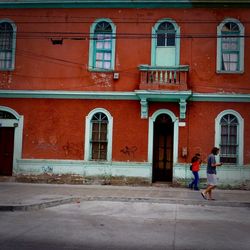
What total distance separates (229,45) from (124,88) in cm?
471

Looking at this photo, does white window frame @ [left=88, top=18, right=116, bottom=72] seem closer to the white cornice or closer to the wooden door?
the white cornice

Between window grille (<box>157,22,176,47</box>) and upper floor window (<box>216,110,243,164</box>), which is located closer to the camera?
upper floor window (<box>216,110,243,164</box>)

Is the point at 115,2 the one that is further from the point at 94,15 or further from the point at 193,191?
the point at 193,191

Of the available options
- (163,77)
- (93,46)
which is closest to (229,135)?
(163,77)

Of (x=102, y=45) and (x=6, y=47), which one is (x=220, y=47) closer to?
(x=102, y=45)

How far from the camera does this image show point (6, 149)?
1789 cm

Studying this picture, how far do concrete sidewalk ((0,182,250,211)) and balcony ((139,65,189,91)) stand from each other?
13.4ft

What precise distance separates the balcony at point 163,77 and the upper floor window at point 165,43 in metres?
0.52

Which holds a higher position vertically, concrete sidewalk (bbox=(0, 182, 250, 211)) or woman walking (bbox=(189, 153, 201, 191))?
woman walking (bbox=(189, 153, 201, 191))

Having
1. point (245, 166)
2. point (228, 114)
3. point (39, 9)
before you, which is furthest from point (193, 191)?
point (39, 9)

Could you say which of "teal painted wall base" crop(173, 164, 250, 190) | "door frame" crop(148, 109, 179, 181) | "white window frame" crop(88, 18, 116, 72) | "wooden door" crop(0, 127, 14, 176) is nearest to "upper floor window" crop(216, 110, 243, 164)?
"teal painted wall base" crop(173, 164, 250, 190)

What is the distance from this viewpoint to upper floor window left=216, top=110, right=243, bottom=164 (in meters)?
16.6

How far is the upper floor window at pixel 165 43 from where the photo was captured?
Answer: 17.1 m

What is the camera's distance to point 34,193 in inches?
543
